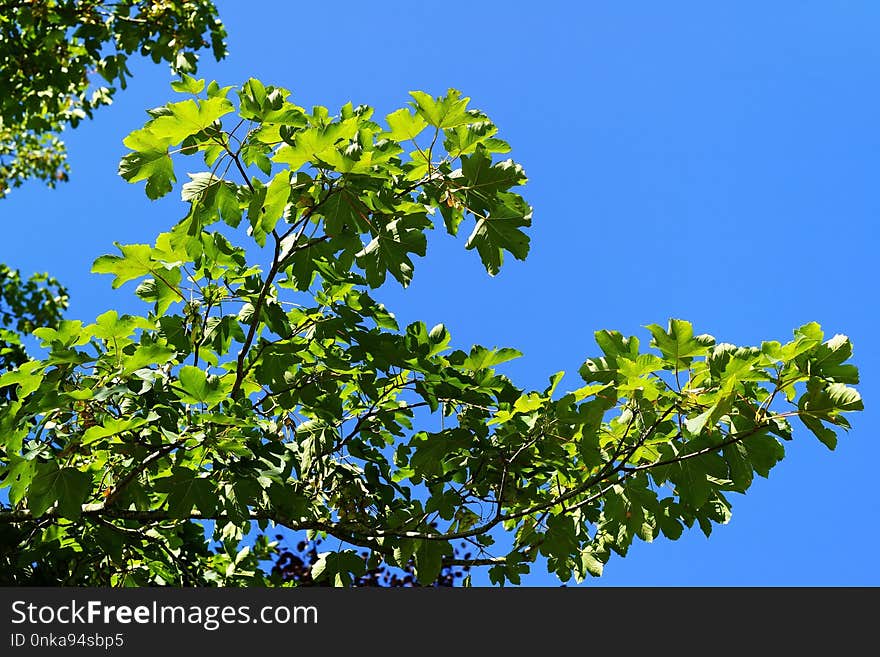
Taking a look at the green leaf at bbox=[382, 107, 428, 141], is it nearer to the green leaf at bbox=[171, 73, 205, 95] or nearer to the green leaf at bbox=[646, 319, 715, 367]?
the green leaf at bbox=[171, 73, 205, 95]

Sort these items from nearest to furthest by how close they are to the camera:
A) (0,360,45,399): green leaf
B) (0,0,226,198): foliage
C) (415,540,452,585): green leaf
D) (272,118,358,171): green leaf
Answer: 1. (272,118,358,171): green leaf
2. (0,360,45,399): green leaf
3. (415,540,452,585): green leaf
4. (0,0,226,198): foliage

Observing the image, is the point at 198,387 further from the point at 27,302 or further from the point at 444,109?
the point at 27,302

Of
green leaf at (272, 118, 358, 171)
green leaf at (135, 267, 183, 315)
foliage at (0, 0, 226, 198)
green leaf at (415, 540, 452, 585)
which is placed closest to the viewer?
green leaf at (272, 118, 358, 171)

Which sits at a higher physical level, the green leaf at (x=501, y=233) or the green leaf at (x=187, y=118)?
the green leaf at (x=187, y=118)

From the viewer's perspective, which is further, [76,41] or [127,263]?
[76,41]

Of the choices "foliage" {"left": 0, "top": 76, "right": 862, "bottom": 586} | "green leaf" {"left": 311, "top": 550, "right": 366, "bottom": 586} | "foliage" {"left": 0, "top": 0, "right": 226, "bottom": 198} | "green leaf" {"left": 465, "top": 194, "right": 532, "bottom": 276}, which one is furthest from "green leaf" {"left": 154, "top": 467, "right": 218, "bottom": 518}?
"foliage" {"left": 0, "top": 0, "right": 226, "bottom": 198}

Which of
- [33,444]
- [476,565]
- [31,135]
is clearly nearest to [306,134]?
[33,444]

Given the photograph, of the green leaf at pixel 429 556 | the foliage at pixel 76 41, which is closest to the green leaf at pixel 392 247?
the green leaf at pixel 429 556

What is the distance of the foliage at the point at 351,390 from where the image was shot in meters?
2.92

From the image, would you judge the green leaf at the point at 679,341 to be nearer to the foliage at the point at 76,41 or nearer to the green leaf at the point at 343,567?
the green leaf at the point at 343,567

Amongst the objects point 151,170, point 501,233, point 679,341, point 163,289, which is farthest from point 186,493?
point 679,341

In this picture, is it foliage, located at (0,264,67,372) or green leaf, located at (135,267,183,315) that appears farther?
foliage, located at (0,264,67,372)

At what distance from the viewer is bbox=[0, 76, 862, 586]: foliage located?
9.59 feet

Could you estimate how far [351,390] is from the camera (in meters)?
4.13
